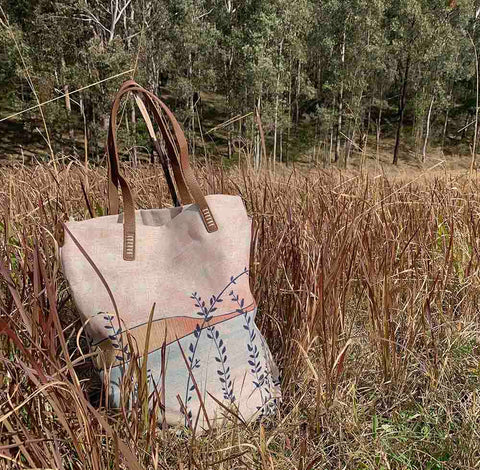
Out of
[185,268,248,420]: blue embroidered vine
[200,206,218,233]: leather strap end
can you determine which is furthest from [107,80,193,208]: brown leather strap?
[185,268,248,420]: blue embroidered vine

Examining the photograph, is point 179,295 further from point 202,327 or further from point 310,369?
point 310,369

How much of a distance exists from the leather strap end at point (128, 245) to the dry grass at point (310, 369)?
15 centimetres

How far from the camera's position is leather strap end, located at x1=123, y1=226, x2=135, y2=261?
90 centimetres

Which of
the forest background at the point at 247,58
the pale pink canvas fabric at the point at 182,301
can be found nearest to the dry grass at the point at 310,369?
the pale pink canvas fabric at the point at 182,301

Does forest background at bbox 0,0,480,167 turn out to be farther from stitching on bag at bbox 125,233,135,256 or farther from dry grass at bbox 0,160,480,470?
stitching on bag at bbox 125,233,135,256

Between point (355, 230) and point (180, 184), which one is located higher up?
point (180, 184)

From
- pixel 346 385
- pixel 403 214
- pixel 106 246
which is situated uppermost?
pixel 106 246

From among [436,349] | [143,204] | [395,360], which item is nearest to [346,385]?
[395,360]

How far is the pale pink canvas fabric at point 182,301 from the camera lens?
865 mm

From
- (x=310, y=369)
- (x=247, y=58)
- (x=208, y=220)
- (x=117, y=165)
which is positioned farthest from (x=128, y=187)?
(x=247, y=58)

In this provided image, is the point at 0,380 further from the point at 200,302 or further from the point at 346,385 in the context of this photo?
the point at 346,385

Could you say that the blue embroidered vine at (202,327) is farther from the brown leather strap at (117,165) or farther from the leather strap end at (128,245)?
the brown leather strap at (117,165)

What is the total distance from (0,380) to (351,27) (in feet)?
90.9

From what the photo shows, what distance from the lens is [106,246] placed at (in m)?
0.90
